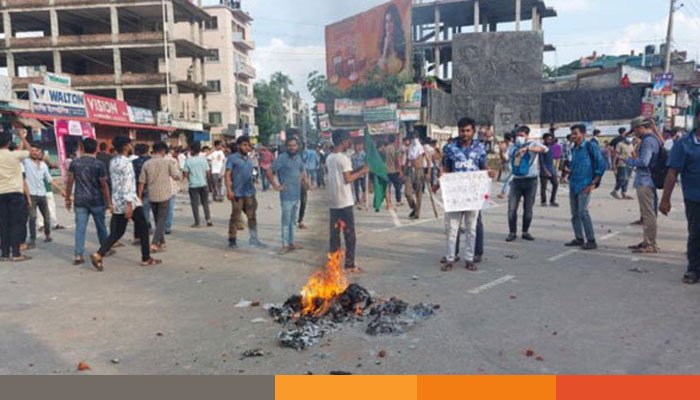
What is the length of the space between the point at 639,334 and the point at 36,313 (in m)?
5.62

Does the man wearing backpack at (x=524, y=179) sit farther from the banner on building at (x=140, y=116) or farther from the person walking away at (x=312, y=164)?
the banner on building at (x=140, y=116)

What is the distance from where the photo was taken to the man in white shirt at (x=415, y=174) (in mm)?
11219

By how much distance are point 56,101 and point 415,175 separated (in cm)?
1720

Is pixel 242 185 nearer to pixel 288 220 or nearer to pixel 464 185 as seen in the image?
pixel 288 220

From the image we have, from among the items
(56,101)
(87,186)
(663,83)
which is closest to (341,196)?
(87,186)

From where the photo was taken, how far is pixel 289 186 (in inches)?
317

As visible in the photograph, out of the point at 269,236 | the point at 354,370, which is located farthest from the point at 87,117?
the point at 354,370

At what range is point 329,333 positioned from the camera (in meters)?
4.33

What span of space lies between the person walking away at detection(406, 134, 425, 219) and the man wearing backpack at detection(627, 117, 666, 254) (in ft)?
15.6

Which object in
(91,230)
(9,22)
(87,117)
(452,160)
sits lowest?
(91,230)

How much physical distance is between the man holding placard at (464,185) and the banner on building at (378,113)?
4.57 feet

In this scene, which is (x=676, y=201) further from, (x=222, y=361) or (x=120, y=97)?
(x=120, y=97)

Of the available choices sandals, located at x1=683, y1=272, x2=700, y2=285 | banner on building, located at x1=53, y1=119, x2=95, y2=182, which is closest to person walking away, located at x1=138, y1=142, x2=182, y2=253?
sandals, located at x1=683, y1=272, x2=700, y2=285

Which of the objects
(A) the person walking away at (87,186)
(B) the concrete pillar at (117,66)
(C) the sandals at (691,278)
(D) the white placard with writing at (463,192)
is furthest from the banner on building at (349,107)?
(B) the concrete pillar at (117,66)
